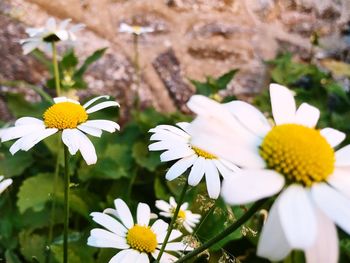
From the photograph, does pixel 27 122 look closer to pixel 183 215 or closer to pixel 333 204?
pixel 183 215

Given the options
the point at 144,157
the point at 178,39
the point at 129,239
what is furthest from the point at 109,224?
the point at 178,39

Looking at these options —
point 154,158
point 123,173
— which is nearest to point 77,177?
point 123,173

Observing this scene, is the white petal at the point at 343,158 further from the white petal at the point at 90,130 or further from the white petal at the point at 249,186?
the white petal at the point at 90,130

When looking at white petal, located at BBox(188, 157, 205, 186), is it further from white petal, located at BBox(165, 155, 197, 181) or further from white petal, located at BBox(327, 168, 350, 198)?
white petal, located at BBox(327, 168, 350, 198)

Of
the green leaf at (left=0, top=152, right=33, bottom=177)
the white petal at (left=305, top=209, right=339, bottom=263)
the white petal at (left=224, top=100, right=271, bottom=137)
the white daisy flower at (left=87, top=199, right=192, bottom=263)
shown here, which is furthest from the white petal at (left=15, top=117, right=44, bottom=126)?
the green leaf at (left=0, top=152, right=33, bottom=177)

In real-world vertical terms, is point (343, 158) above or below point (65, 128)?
above
